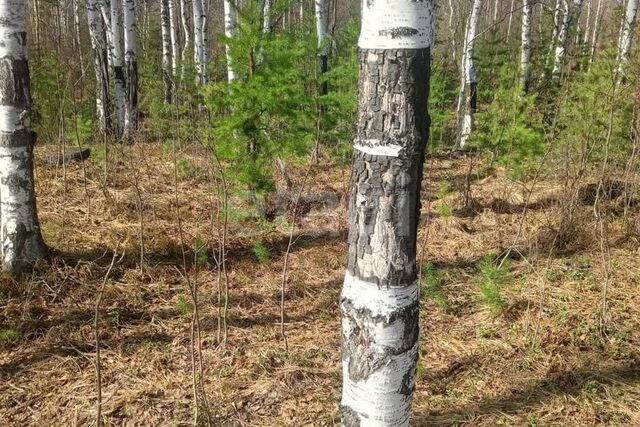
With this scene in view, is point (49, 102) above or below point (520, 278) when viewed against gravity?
above

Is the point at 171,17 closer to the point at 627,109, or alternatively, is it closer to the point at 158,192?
the point at 158,192

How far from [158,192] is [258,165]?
193 cm

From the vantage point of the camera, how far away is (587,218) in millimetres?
5148

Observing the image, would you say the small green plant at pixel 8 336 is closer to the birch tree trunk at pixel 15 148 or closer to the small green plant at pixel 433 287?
the birch tree trunk at pixel 15 148

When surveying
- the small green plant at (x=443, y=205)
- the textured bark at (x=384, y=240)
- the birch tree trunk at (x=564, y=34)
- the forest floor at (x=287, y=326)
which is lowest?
the forest floor at (x=287, y=326)

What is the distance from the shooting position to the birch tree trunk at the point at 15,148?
145 inches

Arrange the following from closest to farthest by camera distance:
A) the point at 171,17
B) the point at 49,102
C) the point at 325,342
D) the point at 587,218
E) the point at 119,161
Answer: the point at 325,342
the point at 587,218
the point at 119,161
the point at 49,102
the point at 171,17

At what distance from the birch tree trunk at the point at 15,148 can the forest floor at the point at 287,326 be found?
10.3 inches

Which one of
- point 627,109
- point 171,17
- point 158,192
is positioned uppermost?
point 171,17

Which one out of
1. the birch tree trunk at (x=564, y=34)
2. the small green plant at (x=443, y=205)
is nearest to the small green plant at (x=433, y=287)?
the small green plant at (x=443, y=205)

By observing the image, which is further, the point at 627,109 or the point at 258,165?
the point at 627,109

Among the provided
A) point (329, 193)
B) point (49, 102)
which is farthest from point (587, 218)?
point (49, 102)

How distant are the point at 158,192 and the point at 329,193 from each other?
8.04 ft

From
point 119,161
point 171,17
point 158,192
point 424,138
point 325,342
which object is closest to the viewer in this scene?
point 424,138
